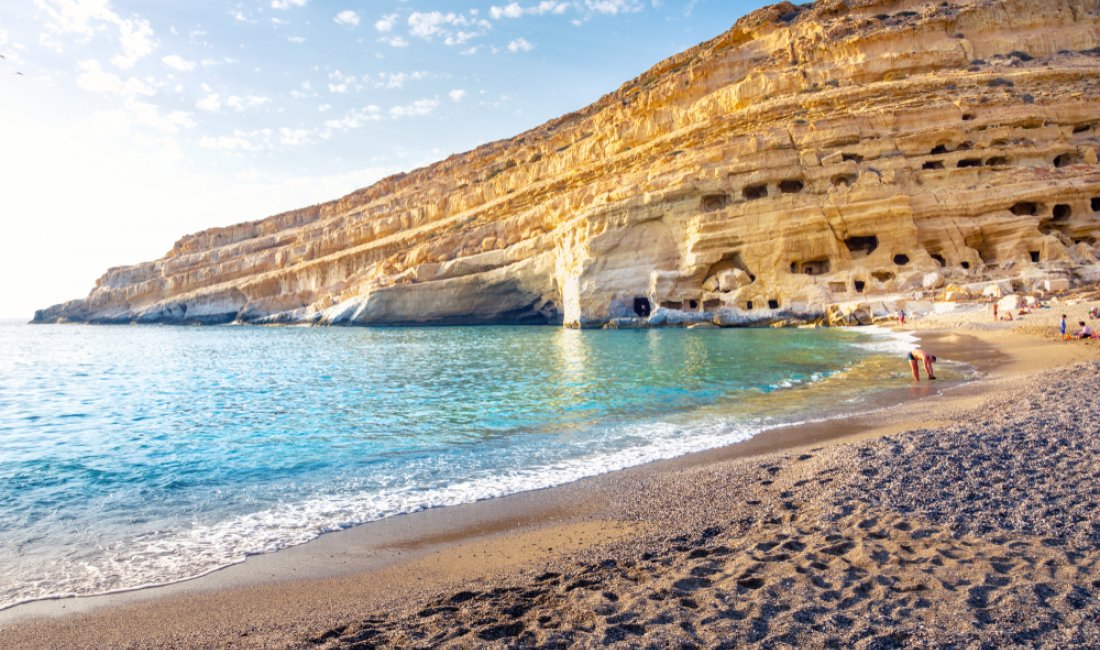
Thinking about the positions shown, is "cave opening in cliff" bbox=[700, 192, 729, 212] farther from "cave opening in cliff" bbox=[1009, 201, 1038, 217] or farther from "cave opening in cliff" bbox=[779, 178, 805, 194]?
"cave opening in cliff" bbox=[1009, 201, 1038, 217]

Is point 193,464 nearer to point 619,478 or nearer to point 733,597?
point 619,478

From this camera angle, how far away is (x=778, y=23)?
143 ft

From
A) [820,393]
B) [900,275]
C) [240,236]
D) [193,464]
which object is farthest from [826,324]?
[240,236]

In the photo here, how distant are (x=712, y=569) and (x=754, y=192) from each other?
104 feet

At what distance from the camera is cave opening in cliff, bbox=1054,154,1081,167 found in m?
28.5

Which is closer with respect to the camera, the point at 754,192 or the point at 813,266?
the point at 813,266

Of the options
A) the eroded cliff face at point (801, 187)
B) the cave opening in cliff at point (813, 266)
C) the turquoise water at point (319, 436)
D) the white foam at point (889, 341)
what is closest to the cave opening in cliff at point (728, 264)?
the eroded cliff face at point (801, 187)

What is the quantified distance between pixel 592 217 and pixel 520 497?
2943 cm

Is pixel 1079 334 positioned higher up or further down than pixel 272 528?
higher up

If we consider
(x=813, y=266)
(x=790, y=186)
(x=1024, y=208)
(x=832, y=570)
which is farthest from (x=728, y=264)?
(x=832, y=570)

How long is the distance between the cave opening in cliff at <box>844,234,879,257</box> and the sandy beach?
26.2m

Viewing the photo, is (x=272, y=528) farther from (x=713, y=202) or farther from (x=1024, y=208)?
(x=1024, y=208)

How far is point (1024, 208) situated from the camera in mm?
27812

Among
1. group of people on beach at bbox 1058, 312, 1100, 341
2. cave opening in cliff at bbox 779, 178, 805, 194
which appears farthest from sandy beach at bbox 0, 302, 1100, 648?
cave opening in cliff at bbox 779, 178, 805, 194
